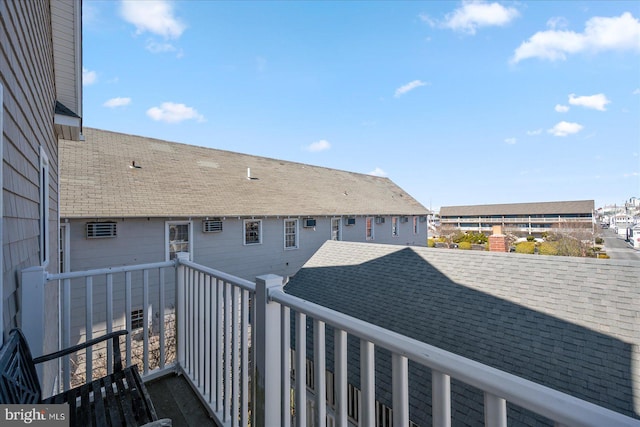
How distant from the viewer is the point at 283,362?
1446 mm

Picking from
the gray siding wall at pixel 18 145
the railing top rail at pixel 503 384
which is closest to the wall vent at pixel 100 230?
the gray siding wall at pixel 18 145

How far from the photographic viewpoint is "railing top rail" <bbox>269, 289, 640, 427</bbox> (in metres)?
0.56

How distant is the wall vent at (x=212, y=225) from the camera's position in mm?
9656

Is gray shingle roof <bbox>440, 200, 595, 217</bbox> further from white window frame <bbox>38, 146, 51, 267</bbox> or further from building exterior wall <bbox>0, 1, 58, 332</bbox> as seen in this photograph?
building exterior wall <bbox>0, 1, 58, 332</bbox>

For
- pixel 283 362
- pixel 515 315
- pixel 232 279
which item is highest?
pixel 232 279

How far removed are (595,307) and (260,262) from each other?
9296 mm

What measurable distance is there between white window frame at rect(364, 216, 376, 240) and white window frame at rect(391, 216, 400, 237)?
1.84 meters

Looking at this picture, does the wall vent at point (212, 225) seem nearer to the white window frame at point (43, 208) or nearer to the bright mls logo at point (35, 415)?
the white window frame at point (43, 208)

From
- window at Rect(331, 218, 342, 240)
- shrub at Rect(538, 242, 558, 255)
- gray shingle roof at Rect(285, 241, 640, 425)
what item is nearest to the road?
shrub at Rect(538, 242, 558, 255)

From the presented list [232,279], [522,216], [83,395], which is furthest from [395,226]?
[522,216]

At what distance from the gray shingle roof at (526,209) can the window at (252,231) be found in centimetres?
4582

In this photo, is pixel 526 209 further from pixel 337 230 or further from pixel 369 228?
pixel 337 230

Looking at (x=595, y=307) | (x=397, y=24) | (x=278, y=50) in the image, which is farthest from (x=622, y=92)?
(x=278, y=50)

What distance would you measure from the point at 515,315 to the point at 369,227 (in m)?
11.2
